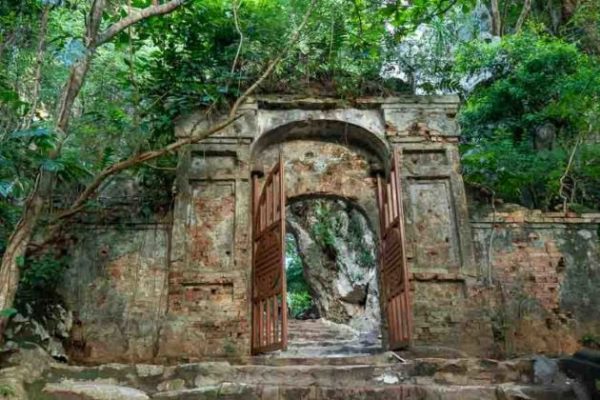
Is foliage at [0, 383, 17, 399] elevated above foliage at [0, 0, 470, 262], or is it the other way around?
foliage at [0, 0, 470, 262]

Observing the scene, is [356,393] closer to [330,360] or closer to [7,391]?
[330,360]

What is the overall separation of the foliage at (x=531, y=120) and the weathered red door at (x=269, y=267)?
3.28m

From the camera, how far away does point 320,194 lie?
25.4 ft

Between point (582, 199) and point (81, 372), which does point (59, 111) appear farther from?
point (582, 199)

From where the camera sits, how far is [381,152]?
787cm

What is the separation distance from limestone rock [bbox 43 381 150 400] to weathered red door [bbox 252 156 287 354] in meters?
1.82

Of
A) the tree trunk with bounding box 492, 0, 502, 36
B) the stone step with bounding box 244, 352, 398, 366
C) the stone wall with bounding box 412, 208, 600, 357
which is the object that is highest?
the tree trunk with bounding box 492, 0, 502, 36

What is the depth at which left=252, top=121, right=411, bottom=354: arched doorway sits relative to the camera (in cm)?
621

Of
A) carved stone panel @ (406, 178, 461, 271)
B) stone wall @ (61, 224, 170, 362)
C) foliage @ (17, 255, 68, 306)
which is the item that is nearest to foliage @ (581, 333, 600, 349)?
carved stone panel @ (406, 178, 461, 271)

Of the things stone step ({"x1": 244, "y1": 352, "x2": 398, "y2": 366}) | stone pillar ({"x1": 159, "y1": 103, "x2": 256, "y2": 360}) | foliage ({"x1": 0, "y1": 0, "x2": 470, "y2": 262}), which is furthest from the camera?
foliage ({"x1": 0, "y1": 0, "x2": 470, "y2": 262})

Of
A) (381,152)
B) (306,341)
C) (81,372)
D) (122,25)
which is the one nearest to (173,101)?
(122,25)

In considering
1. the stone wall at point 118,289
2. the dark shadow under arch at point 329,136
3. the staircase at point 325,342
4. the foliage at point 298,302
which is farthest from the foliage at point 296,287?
the stone wall at point 118,289

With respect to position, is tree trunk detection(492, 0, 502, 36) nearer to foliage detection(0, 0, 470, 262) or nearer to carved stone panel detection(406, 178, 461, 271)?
foliage detection(0, 0, 470, 262)

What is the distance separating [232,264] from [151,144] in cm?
209
